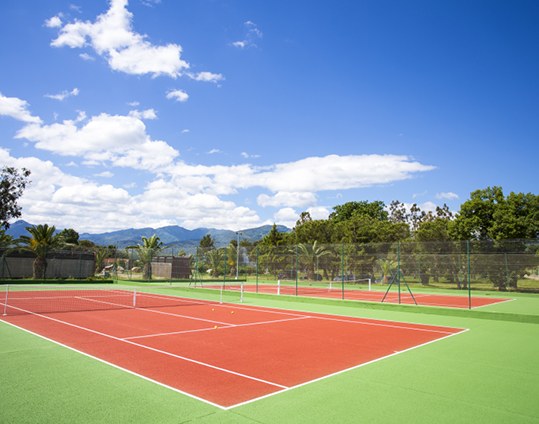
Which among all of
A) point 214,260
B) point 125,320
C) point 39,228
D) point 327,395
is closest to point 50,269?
point 39,228

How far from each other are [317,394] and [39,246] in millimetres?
32532

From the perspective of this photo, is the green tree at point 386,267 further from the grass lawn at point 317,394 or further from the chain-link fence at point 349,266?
the grass lawn at point 317,394

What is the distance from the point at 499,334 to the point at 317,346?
5.83 metres

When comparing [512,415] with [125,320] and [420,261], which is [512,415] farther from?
[420,261]

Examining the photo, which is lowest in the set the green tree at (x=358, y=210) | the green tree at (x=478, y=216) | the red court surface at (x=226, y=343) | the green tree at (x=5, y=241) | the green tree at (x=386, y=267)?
the red court surface at (x=226, y=343)

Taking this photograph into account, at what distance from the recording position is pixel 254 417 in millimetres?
4766

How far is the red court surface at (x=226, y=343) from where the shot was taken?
251 inches

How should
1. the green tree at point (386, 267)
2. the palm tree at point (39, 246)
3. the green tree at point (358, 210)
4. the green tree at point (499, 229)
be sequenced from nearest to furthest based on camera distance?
the green tree at point (499, 229), the green tree at point (386, 267), the palm tree at point (39, 246), the green tree at point (358, 210)

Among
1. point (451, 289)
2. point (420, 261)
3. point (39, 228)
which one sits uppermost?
point (39, 228)

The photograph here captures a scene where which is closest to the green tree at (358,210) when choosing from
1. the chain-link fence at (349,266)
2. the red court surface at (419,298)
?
the chain-link fence at (349,266)

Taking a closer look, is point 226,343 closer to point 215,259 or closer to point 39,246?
point 39,246

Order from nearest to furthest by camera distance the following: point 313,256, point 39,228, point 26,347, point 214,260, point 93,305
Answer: point 26,347 → point 93,305 → point 39,228 → point 313,256 → point 214,260

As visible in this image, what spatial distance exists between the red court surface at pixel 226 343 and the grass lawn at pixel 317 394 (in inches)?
14.5

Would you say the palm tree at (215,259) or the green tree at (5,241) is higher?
the green tree at (5,241)
